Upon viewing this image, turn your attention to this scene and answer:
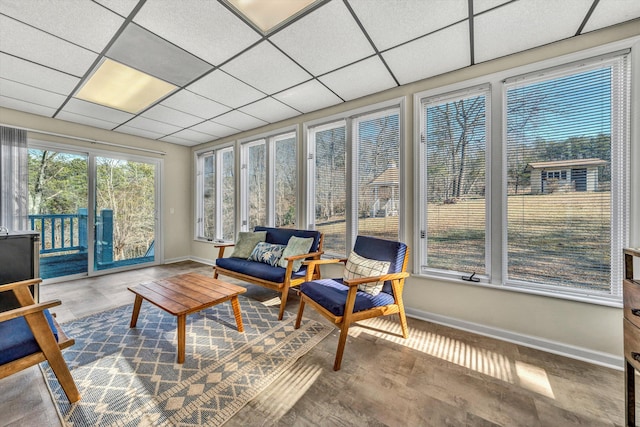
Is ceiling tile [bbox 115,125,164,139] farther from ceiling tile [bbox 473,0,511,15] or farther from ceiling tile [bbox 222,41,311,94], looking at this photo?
ceiling tile [bbox 473,0,511,15]

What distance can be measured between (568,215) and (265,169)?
3785 millimetres

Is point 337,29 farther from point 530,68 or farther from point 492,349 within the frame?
point 492,349

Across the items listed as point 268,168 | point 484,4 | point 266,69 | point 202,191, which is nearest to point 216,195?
point 202,191

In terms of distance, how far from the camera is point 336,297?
2.07 meters

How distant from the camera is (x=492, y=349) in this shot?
2109 millimetres

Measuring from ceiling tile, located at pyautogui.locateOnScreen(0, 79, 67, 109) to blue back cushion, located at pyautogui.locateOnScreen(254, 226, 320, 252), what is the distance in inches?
→ 116

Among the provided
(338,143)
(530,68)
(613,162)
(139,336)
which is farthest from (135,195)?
(613,162)

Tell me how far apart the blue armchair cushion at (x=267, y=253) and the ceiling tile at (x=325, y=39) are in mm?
2152

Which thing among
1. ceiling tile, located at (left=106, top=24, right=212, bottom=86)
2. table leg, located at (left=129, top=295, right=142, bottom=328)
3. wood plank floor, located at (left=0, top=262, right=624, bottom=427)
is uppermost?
ceiling tile, located at (left=106, top=24, right=212, bottom=86)

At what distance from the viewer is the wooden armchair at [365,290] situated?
193cm

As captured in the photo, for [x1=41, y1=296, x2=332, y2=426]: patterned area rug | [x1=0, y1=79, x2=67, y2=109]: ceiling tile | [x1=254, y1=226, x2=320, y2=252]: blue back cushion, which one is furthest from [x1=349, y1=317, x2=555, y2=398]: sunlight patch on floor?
[x1=0, y1=79, x2=67, y2=109]: ceiling tile

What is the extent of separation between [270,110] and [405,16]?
7.16 feet

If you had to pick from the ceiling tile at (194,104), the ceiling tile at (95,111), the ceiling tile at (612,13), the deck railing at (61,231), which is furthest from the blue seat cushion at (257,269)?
the ceiling tile at (612,13)

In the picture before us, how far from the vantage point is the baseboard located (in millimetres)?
1904
